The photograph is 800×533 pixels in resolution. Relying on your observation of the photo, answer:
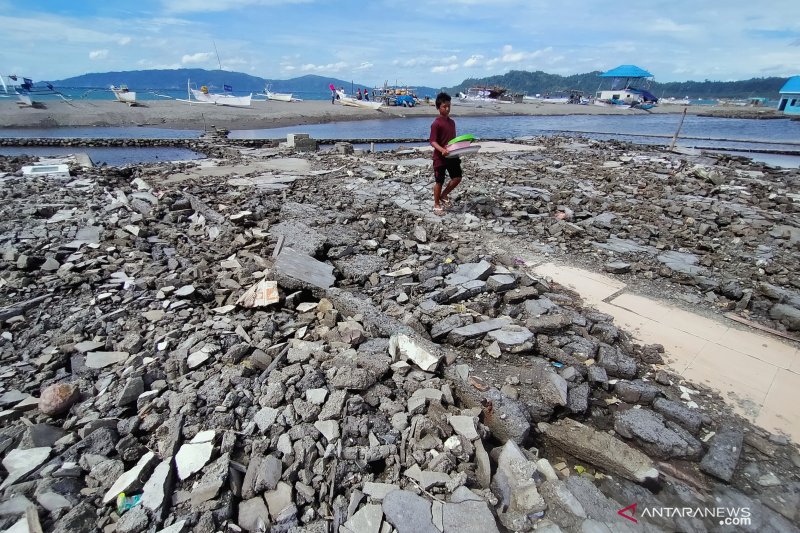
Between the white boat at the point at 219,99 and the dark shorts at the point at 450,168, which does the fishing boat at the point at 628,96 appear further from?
the dark shorts at the point at 450,168

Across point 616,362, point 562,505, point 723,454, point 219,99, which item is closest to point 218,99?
point 219,99

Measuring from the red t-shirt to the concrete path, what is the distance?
11.0 ft

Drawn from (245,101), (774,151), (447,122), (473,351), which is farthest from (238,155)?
(245,101)

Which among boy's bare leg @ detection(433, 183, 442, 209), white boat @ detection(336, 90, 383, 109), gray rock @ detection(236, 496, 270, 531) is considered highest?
white boat @ detection(336, 90, 383, 109)

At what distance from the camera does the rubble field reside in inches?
→ 79.1

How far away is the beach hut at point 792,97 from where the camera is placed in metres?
51.2

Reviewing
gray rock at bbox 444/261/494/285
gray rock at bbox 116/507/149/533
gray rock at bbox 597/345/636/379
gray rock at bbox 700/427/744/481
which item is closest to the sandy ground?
gray rock at bbox 444/261/494/285

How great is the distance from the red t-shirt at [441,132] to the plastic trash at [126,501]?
6.01 metres

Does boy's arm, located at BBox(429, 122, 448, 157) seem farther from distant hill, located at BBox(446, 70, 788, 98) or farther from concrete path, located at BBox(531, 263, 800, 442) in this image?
distant hill, located at BBox(446, 70, 788, 98)

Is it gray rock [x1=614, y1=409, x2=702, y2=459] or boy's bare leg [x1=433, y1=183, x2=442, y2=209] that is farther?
boy's bare leg [x1=433, y1=183, x2=442, y2=209]

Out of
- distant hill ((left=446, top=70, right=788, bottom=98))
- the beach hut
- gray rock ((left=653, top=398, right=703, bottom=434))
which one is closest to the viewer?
gray rock ((left=653, top=398, right=703, bottom=434))

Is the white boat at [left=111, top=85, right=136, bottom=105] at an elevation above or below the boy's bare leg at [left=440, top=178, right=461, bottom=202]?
above

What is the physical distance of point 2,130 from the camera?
74.0 feet

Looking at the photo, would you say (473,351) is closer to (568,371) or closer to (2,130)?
(568,371)
